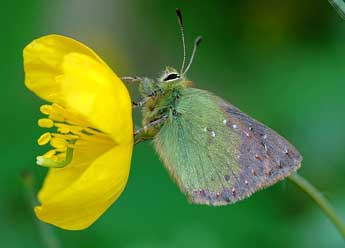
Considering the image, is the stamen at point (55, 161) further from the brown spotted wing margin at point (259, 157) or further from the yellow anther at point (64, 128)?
the brown spotted wing margin at point (259, 157)

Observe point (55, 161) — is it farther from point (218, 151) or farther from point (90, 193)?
point (218, 151)

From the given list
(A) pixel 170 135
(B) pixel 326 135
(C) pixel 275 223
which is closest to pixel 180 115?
(A) pixel 170 135

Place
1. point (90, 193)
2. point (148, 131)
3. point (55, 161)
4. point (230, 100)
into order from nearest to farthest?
1. point (90, 193)
2. point (55, 161)
3. point (148, 131)
4. point (230, 100)

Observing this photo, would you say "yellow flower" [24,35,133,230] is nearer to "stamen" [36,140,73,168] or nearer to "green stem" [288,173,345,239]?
"stamen" [36,140,73,168]

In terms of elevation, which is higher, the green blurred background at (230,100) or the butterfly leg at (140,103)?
the butterfly leg at (140,103)

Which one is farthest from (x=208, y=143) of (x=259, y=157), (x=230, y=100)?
(x=230, y=100)

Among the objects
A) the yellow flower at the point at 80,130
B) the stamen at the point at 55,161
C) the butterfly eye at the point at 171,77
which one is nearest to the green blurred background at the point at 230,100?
the butterfly eye at the point at 171,77

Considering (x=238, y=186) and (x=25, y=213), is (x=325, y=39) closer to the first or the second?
(x=25, y=213)

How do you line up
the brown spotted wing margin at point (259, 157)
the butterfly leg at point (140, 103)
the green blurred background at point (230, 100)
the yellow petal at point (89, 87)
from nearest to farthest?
1. the yellow petal at point (89, 87)
2. the brown spotted wing margin at point (259, 157)
3. the butterfly leg at point (140, 103)
4. the green blurred background at point (230, 100)
